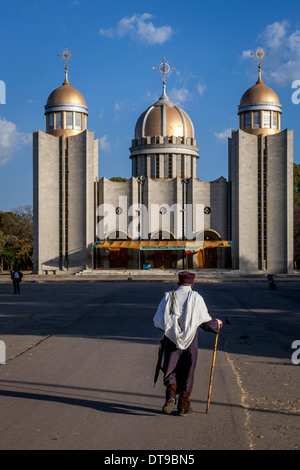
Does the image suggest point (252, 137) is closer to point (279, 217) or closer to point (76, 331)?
point (279, 217)

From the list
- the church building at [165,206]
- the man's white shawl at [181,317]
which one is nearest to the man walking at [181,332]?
the man's white shawl at [181,317]

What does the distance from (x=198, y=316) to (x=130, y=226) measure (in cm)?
5366

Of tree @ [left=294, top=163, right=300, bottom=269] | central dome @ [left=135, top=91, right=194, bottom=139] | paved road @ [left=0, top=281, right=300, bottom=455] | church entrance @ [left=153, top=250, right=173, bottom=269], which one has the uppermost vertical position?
central dome @ [left=135, top=91, right=194, bottom=139]

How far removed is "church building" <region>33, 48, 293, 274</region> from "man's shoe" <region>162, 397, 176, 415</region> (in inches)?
1981

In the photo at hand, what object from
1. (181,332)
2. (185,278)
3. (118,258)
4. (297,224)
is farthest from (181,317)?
(297,224)

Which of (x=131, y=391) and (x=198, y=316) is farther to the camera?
(x=131, y=391)

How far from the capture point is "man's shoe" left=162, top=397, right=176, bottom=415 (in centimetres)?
651

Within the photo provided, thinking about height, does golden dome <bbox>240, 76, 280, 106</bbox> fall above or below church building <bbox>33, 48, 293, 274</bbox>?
above

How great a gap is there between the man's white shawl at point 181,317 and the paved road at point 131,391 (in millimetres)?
823

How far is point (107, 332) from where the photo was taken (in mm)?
13734

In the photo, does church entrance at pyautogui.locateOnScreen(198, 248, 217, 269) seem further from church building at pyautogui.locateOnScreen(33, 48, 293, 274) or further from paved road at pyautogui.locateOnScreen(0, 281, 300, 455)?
paved road at pyautogui.locateOnScreen(0, 281, 300, 455)

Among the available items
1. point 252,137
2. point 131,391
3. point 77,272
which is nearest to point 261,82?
point 252,137

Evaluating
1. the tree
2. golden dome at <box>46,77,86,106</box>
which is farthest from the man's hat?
the tree

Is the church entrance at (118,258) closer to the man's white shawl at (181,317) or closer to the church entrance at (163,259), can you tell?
the church entrance at (163,259)
